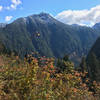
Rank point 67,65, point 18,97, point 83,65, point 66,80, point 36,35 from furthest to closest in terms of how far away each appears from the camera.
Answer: point 83,65, point 67,65, point 66,80, point 36,35, point 18,97

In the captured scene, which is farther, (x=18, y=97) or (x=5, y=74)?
(x=5, y=74)

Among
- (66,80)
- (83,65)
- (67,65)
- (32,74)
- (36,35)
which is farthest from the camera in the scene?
(83,65)

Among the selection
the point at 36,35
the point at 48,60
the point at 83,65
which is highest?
the point at 36,35

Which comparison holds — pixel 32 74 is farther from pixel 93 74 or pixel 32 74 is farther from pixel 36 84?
pixel 93 74

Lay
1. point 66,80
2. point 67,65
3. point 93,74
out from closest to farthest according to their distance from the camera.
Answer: point 66,80 → point 67,65 → point 93,74

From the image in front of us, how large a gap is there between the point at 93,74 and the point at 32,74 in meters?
32.7

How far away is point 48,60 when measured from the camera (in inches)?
194

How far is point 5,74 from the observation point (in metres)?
4.23

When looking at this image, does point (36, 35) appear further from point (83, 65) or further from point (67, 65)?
point (83, 65)

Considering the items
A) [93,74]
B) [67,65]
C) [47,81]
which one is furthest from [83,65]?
[47,81]

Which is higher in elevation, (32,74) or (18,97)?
(32,74)

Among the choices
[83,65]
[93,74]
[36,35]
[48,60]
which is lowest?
[93,74]

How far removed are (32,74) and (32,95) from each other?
49 centimetres

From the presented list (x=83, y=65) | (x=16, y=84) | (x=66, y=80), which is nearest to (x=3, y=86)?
(x=16, y=84)
